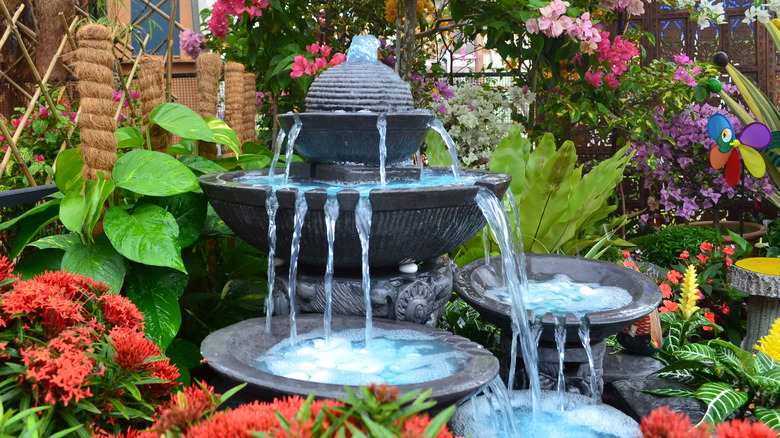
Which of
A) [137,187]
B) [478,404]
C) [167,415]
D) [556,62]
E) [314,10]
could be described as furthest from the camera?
[314,10]

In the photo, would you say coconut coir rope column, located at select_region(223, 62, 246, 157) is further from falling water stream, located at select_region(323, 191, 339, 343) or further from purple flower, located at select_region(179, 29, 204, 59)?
falling water stream, located at select_region(323, 191, 339, 343)

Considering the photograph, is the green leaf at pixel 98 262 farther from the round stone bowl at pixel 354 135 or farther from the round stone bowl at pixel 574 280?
the round stone bowl at pixel 574 280

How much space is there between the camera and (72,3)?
3.02 m

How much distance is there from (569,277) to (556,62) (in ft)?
7.24

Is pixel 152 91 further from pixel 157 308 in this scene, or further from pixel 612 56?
pixel 612 56

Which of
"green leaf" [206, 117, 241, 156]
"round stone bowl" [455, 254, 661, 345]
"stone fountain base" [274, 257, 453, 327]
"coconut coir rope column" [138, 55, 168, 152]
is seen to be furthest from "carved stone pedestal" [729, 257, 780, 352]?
Answer: "coconut coir rope column" [138, 55, 168, 152]

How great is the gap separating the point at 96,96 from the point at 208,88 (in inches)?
41.5

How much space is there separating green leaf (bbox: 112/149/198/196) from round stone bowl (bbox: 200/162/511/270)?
0.29 ft

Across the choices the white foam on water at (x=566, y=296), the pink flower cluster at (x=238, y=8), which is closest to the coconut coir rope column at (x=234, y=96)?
the pink flower cluster at (x=238, y=8)

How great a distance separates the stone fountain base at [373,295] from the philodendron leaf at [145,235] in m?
0.40

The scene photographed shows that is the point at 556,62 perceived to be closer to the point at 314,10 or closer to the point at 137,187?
the point at 314,10

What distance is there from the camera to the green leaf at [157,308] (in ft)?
7.35

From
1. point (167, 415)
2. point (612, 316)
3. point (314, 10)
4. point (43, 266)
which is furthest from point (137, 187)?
point (314, 10)

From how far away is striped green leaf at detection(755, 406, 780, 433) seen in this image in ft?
6.42
